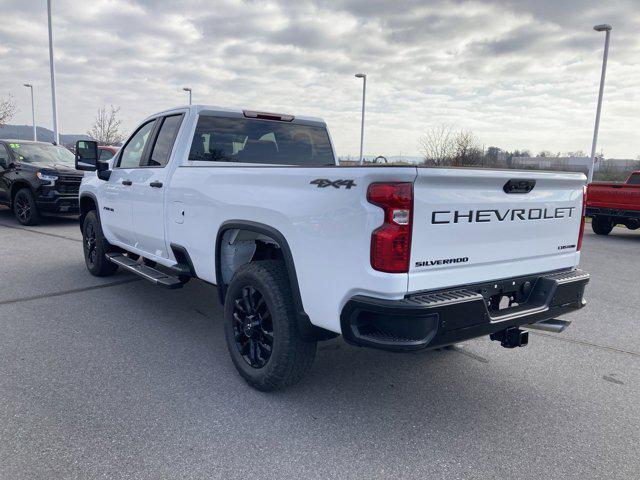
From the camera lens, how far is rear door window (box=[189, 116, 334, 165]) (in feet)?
15.0

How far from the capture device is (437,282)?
→ 269 cm

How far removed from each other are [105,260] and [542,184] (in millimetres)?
5136

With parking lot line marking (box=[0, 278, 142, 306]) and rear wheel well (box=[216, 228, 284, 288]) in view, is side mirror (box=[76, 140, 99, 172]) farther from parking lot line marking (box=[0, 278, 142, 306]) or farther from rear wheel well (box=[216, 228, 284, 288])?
rear wheel well (box=[216, 228, 284, 288])

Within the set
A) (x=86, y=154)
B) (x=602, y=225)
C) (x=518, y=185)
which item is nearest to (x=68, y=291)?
(x=86, y=154)

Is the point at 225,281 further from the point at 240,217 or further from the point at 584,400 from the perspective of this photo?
the point at 584,400

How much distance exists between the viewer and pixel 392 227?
2510 mm

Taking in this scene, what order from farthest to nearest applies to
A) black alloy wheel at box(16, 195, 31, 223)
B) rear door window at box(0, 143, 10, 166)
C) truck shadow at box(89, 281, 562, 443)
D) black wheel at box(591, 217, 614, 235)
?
black wheel at box(591, 217, 614, 235) < rear door window at box(0, 143, 10, 166) < black alloy wheel at box(16, 195, 31, 223) < truck shadow at box(89, 281, 562, 443)

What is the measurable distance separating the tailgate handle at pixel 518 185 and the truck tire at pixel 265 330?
57.1 inches

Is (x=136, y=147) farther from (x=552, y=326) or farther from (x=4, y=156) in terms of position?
(x=4, y=156)

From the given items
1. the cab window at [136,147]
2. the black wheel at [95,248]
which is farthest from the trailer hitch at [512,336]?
the black wheel at [95,248]

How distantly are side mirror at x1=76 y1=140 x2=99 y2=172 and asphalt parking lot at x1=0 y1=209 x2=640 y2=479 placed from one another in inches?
66.4

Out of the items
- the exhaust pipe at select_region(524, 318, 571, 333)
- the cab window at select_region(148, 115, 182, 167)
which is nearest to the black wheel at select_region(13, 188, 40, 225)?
the cab window at select_region(148, 115, 182, 167)

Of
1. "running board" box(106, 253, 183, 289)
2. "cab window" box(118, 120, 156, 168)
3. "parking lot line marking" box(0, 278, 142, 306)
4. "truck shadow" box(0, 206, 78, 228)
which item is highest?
"cab window" box(118, 120, 156, 168)

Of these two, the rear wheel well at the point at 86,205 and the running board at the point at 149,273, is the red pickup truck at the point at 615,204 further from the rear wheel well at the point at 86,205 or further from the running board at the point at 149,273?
the rear wheel well at the point at 86,205
